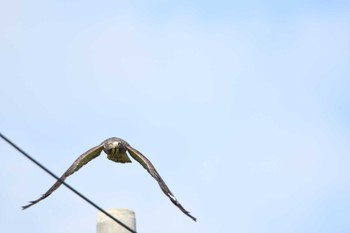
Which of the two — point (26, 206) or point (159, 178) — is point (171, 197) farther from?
point (26, 206)

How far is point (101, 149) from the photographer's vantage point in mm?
19422

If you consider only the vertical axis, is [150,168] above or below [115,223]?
above

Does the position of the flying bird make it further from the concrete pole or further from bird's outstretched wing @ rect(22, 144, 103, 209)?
the concrete pole

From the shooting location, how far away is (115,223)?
39.4 ft

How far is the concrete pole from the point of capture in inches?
472

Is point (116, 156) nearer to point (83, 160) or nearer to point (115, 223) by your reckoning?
point (83, 160)

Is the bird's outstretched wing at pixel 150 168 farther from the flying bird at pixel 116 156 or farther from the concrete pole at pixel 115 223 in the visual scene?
the concrete pole at pixel 115 223

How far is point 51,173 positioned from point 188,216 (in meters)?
4.66

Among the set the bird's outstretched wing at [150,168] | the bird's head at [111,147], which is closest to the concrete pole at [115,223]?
the bird's outstretched wing at [150,168]

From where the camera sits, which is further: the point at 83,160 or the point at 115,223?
the point at 83,160

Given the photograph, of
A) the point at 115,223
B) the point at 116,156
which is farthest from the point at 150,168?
the point at 115,223

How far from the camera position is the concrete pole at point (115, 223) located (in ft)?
39.3

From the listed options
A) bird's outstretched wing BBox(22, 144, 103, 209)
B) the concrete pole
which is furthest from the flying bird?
the concrete pole

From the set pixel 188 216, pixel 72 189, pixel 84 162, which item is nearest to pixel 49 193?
pixel 84 162
